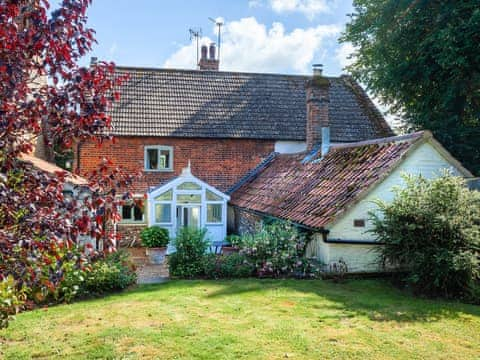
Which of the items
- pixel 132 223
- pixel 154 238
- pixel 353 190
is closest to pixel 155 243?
pixel 154 238

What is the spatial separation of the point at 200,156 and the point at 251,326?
14.2 metres

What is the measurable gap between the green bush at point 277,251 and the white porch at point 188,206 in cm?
639

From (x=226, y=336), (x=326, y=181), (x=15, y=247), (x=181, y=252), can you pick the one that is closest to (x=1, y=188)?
(x=15, y=247)

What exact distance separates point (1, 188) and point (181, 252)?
29.0 ft

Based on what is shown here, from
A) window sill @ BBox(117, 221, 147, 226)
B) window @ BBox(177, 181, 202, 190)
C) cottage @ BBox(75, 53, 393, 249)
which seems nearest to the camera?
window @ BBox(177, 181, 202, 190)

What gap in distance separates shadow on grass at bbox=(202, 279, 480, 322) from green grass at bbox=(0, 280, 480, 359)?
0.07 feet

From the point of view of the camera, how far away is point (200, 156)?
2097cm

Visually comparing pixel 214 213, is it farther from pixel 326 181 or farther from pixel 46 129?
pixel 46 129

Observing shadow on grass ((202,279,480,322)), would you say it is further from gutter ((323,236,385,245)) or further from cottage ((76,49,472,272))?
cottage ((76,49,472,272))

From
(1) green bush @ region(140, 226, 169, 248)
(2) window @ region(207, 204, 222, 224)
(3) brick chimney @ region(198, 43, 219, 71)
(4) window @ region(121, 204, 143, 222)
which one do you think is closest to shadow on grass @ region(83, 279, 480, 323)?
(1) green bush @ region(140, 226, 169, 248)

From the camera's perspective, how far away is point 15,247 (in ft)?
11.8

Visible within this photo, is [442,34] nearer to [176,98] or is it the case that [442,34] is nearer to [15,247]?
[176,98]

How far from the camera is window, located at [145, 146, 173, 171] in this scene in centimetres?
→ 2062

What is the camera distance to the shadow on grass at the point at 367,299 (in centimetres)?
820
